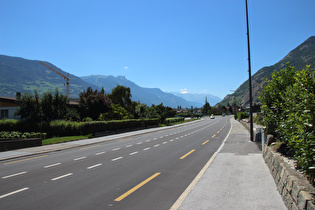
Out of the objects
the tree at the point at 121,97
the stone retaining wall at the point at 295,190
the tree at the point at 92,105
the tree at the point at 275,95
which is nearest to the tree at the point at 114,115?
the tree at the point at 92,105

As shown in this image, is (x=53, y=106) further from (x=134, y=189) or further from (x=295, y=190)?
(x=295, y=190)

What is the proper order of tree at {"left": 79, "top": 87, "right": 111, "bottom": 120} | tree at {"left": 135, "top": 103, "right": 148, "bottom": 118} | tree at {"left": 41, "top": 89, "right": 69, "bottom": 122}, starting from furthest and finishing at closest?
1. tree at {"left": 135, "top": 103, "right": 148, "bottom": 118}
2. tree at {"left": 79, "top": 87, "right": 111, "bottom": 120}
3. tree at {"left": 41, "top": 89, "right": 69, "bottom": 122}

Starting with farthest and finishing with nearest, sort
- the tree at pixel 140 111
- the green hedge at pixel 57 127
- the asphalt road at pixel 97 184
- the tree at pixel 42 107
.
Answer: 1. the tree at pixel 140 111
2. the tree at pixel 42 107
3. the green hedge at pixel 57 127
4. the asphalt road at pixel 97 184

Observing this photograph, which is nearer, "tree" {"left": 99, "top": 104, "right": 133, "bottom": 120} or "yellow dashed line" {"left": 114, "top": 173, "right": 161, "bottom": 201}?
"yellow dashed line" {"left": 114, "top": 173, "right": 161, "bottom": 201}

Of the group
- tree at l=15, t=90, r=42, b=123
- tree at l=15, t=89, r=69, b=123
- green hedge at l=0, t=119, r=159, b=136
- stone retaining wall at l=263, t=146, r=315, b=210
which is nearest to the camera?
stone retaining wall at l=263, t=146, r=315, b=210

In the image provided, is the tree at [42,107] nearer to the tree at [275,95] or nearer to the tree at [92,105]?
the tree at [92,105]

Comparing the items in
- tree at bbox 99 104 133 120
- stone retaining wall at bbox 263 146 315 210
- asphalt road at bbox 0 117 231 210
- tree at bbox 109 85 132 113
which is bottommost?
asphalt road at bbox 0 117 231 210

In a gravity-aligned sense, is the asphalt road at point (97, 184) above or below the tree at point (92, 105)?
below

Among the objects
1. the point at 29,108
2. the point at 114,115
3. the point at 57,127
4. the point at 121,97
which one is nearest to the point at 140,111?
the point at 121,97

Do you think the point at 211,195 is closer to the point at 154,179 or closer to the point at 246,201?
the point at 246,201

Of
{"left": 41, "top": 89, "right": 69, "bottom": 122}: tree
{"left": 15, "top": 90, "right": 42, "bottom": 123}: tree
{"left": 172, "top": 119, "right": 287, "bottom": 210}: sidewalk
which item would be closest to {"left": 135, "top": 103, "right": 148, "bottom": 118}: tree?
{"left": 41, "top": 89, "right": 69, "bottom": 122}: tree

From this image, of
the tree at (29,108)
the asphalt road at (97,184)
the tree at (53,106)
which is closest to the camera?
the asphalt road at (97,184)

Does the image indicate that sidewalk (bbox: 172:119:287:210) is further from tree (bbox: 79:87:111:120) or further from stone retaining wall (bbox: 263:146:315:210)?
tree (bbox: 79:87:111:120)

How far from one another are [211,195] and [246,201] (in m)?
0.87
